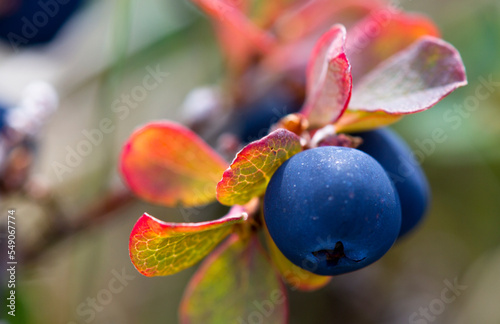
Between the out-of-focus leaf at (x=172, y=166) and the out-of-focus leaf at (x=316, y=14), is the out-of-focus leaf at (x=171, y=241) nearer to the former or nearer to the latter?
the out-of-focus leaf at (x=172, y=166)

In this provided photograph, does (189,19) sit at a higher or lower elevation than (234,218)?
lower

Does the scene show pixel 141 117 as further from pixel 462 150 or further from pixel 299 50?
pixel 462 150

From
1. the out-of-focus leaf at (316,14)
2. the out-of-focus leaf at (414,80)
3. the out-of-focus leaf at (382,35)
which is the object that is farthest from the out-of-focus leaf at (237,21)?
the out-of-focus leaf at (414,80)

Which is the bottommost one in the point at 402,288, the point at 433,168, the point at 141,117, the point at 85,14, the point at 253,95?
the point at 402,288

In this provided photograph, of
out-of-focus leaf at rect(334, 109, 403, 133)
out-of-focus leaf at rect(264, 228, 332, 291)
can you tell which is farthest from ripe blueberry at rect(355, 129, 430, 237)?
out-of-focus leaf at rect(264, 228, 332, 291)

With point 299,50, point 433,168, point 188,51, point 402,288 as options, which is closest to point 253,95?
point 299,50

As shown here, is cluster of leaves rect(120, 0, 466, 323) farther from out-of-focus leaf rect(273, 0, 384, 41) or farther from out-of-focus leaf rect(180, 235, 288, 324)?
out-of-focus leaf rect(273, 0, 384, 41)
